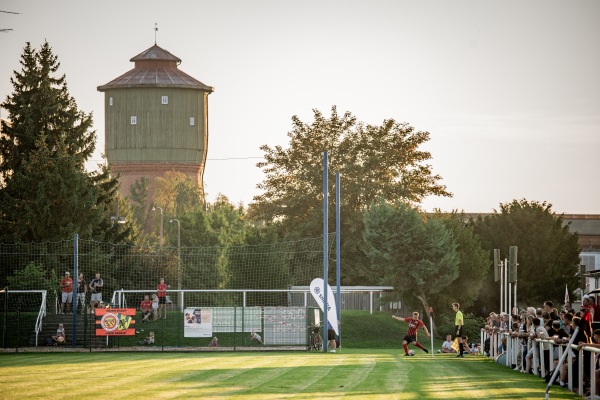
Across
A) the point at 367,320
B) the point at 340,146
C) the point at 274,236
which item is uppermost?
the point at 340,146

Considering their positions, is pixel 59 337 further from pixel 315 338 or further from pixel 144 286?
pixel 144 286

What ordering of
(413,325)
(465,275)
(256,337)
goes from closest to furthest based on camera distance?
1. (413,325)
2. (256,337)
3. (465,275)

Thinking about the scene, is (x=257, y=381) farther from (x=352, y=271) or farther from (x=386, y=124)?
(x=386, y=124)

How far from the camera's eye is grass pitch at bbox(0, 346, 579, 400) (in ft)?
67.7

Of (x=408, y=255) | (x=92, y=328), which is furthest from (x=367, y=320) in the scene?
(x=92, y=328)

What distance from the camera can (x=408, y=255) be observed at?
222 ft

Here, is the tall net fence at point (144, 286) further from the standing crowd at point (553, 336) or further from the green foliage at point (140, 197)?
the green foliage at point (140, 197)

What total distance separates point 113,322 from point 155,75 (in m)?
73.7

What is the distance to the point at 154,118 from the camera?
114812 millimetres

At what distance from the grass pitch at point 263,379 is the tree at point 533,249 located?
139ft

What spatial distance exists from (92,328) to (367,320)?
18365 millimetres

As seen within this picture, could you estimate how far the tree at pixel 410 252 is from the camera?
6625cm

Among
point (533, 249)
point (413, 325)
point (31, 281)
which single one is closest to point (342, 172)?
point (533, 249)

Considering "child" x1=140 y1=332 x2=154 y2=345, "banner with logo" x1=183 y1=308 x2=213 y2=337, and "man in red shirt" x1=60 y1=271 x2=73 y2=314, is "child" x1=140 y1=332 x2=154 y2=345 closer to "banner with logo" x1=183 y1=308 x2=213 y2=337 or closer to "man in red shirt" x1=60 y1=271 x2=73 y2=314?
"banner with logo" x1=183 y1=308 x2=213 y2=337
